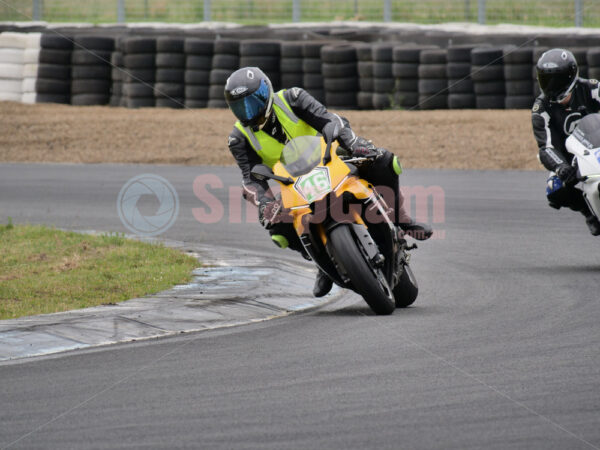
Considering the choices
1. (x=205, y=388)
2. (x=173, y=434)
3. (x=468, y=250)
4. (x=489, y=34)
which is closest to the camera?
(x=173, y=434)

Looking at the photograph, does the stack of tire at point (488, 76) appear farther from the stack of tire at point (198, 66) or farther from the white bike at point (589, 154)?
the white bike at point (589, 154)

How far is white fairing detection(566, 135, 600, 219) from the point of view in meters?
8.66

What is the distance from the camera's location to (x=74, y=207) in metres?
13.7

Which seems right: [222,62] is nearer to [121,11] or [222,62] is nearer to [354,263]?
[121,11]

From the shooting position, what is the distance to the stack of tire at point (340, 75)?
21.0 m

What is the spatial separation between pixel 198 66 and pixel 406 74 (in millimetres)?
4204

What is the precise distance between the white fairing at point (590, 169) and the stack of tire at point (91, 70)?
1511cm

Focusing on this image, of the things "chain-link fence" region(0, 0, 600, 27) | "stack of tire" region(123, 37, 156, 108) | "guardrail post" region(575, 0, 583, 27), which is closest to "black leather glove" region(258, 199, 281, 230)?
"stack of tire" region(123, 37, 156, 108)

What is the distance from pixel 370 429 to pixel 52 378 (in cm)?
179

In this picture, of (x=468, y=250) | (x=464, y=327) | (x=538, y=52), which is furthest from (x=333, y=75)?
(x=464, y=327)

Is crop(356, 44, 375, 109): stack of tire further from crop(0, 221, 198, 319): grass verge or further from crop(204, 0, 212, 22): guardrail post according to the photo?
crop(0, 221, 198, 319): grass verge

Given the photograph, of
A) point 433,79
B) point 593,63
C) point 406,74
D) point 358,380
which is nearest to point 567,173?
point 358,380

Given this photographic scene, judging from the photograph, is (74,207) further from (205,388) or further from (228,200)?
(205,388)

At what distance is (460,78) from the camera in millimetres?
20453
